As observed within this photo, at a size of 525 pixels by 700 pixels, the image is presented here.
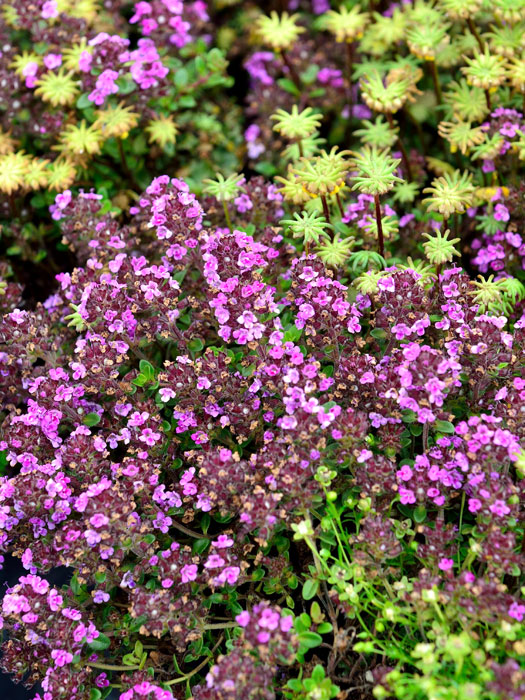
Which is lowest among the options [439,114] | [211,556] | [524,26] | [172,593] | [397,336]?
[172,593]

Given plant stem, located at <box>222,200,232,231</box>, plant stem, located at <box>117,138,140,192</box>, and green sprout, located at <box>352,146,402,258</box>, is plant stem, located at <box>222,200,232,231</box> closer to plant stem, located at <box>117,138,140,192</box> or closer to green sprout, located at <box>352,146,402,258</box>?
green sprout, located at <box>352,146,402,258</box>

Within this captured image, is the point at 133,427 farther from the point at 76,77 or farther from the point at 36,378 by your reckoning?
the point at 76,77

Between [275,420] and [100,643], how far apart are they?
37.2 inches

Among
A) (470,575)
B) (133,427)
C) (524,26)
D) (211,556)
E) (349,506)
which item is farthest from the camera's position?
(524,26)

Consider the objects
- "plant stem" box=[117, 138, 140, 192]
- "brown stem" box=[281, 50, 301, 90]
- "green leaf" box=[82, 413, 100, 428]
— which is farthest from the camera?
"brown stem" box=[281, 50, 301, 90]

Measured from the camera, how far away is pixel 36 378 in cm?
266

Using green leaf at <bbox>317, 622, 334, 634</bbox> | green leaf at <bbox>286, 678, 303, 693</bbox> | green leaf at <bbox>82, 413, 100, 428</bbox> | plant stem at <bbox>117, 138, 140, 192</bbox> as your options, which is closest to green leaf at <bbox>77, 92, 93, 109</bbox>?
plant stem at <bbox>117, 138, 140, 192</bbox>

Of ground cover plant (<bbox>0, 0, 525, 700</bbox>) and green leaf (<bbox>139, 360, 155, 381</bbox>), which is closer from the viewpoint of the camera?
ground cover plant (<bbox>0, 0, 525, 700</bbox>)

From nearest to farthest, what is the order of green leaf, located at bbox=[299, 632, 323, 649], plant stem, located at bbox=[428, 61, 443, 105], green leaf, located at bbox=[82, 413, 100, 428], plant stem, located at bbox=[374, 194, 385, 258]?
green leaf, located at bbox=[299, 632, 323, 649], green leaf, located at bbox=[82, 413, 100, 428], plant stem, located at bbox=[374, 194, 385, 258], plant stem, located at bbox=[428, 61, 443, 105]

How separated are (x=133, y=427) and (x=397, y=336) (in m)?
0.98

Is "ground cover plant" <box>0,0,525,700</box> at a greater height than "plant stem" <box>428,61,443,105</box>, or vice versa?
"plant stem" <box>428,61,443,105</box>

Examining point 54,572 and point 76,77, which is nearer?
point 54,572

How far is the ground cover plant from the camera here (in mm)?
2111

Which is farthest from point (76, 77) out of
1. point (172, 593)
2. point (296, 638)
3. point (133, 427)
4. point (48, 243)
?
point (296, 638)
